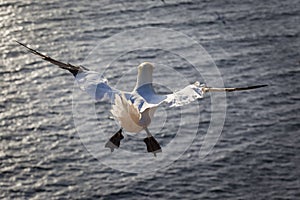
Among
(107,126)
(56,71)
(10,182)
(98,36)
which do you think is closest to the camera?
(10,182)

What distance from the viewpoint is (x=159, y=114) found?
77.8m

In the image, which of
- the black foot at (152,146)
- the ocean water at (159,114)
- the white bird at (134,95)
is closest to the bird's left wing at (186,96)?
the white bird at (134,95)

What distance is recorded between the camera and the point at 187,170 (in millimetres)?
74250

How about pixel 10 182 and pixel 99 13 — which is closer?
pixel 10 182

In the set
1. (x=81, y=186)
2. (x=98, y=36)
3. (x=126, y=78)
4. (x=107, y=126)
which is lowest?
(x=81, y=186)

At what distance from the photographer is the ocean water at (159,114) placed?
242 feet

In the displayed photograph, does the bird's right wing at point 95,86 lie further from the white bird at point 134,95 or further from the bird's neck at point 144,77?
the bird's neck at point 144,77

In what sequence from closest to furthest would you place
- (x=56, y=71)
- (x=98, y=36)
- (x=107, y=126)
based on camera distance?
(x=107, y=126) < (x=56, y=71) < (x=98, y=36)

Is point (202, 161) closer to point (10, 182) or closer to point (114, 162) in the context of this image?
point (114, 162)

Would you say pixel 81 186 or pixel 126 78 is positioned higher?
pixel 126 78

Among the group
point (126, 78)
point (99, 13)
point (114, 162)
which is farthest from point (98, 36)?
point (114, 162)

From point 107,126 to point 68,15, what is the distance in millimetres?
23854

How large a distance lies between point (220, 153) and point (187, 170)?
13.4ft

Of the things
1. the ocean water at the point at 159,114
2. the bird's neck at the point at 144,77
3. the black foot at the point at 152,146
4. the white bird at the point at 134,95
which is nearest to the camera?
the white bird at the point at 134,95
